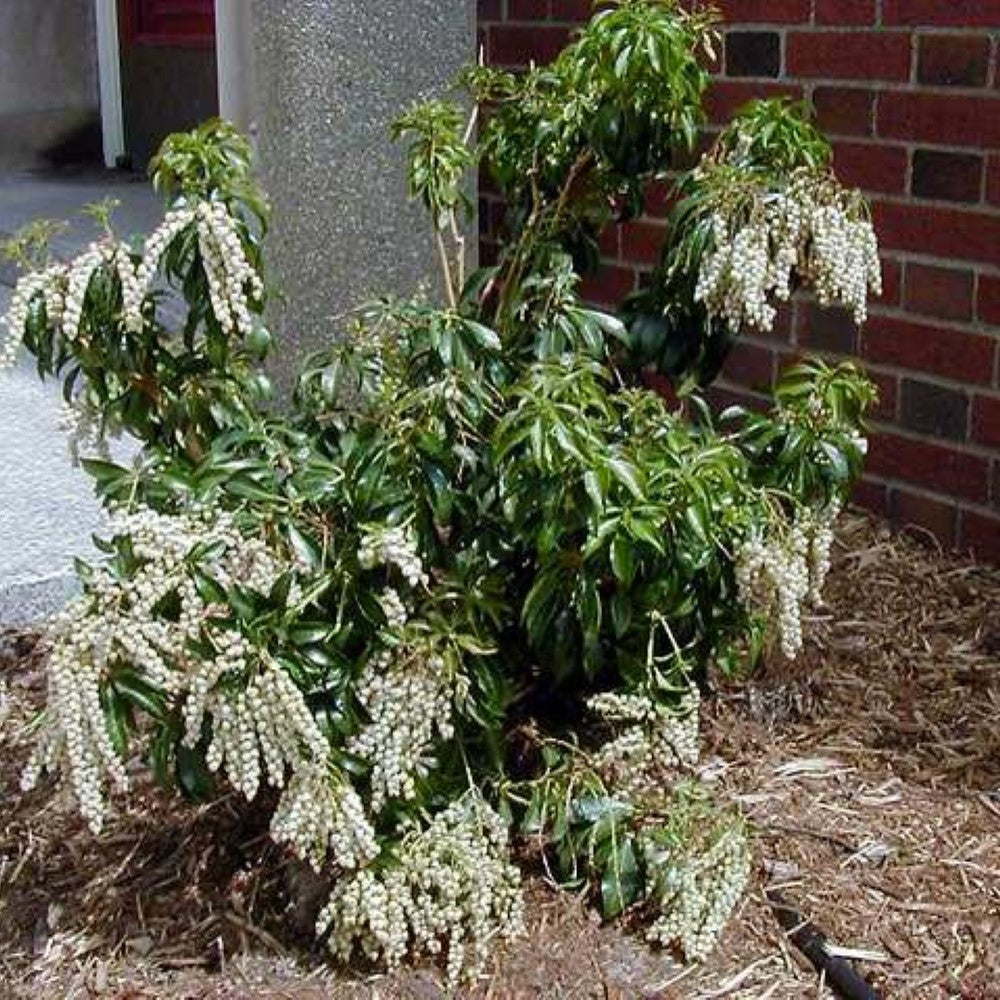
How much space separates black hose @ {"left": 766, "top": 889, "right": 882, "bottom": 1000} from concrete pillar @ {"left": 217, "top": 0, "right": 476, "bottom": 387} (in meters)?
1.88

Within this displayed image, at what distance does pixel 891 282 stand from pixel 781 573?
76.2 inches

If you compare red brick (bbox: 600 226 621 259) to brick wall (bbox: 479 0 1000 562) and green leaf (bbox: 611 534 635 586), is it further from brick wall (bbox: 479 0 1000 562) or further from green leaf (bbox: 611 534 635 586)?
green leaf (bbox: 611 534 635 586)

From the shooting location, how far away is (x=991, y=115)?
13.5 feet

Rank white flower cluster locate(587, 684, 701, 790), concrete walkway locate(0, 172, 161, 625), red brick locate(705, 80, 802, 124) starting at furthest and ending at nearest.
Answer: red brick locate(705, 80, 802, 124) → concrete walkway locate(0, 172, 161, 625) → white flower cluster locate(587, 684, 701, 790)

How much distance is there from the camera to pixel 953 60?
4184 millimetres

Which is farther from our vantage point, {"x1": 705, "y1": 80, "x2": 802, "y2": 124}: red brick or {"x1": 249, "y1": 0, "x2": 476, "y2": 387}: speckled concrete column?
{"x1": 705, "y1": 80, "x2": 802, "y2": 124}: red brick

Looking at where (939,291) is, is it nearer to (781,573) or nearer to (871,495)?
(871,495)

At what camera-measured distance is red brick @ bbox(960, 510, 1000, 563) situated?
427cm

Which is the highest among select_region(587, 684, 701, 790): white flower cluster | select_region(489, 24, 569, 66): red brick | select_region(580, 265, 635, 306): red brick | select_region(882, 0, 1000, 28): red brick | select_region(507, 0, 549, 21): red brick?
select_region(882, 0, 1000, 28): red brick

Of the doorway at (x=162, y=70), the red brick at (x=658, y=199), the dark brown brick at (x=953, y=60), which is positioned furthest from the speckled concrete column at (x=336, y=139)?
the doorway at (x=162, y=70)

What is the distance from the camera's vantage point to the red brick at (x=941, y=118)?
13.5 ft

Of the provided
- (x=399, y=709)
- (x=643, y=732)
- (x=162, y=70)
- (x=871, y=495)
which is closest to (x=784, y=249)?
(x=643, y=732)

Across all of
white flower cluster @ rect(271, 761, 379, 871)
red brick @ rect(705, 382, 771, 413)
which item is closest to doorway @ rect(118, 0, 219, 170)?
red brick @ rect(705, 382, 771, 413)

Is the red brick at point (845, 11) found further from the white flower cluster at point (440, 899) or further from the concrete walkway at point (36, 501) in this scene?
the white flower cluster at point (440, 899)
